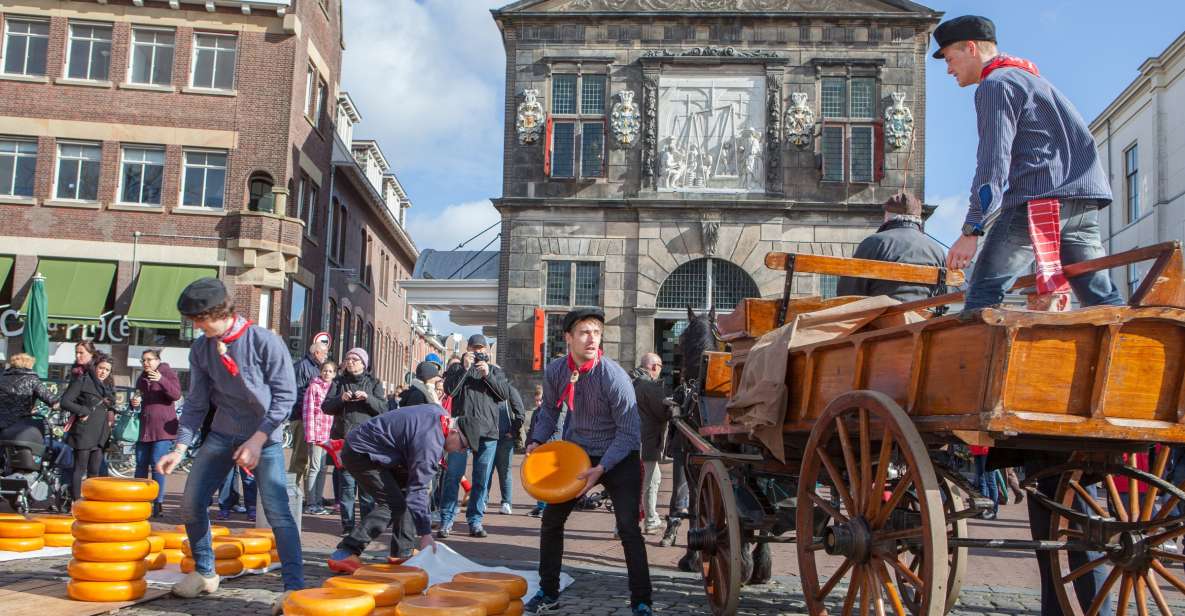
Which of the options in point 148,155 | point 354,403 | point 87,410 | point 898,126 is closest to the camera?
point 354,403

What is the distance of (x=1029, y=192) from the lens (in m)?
4.26

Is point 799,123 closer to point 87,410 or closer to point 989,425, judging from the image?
point 87,410

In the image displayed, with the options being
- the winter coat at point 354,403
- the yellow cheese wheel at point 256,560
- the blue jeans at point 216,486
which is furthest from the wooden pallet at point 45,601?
the winter coat at point 354,403

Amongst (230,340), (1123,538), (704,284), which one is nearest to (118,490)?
(230,340)

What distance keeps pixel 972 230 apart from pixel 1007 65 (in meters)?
0.77

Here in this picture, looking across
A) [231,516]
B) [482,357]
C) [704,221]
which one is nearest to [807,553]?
[482,357]

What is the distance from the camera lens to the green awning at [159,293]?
953 inches

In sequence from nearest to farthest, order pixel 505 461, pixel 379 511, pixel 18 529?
1. pixel 379 511
2. pixel 18 529
3. pixel 505 461

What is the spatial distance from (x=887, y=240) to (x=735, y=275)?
1616 centimetres

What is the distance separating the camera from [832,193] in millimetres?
22266

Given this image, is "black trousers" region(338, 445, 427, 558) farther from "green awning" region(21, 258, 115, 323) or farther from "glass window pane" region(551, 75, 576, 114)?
"green awning" region(21, 258, 115, 323)

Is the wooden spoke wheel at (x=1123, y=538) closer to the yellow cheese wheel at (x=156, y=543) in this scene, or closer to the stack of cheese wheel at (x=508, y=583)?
the stack of cheese wheel at (x=508, y=583)

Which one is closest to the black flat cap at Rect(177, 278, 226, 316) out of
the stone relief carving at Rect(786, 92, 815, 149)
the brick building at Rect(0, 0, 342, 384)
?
the stone relief carving at Rect(786, 92, 815, 149)

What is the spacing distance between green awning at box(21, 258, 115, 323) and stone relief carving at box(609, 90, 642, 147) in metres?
12.7
